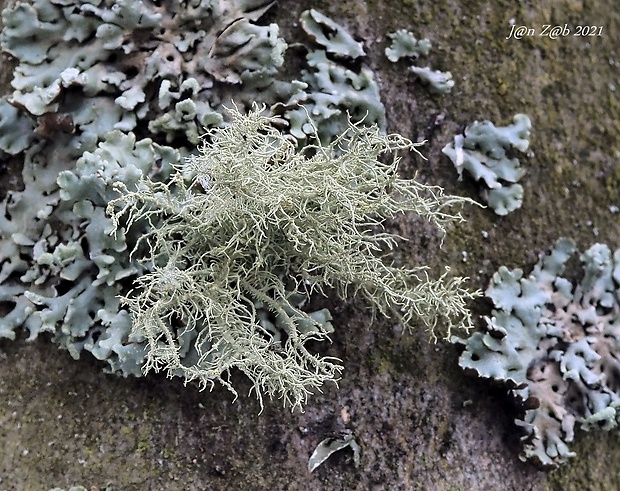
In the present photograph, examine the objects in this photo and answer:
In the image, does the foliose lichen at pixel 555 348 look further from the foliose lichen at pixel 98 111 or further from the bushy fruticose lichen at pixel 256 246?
the foliose lichen at pixel 98 111

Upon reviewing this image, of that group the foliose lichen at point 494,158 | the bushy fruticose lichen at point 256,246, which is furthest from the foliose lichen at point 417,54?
the bushy fruticose lichen at point 256,246

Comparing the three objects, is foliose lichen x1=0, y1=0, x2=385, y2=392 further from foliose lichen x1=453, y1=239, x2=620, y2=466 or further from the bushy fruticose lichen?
foliose lichen x1=453, y1=239, x2=620, y2=466

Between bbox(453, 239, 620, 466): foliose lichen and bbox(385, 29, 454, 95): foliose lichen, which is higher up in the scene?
bbox(385, 29, 454, 95): foliose lichen

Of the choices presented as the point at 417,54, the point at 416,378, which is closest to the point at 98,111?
the point at 417,54

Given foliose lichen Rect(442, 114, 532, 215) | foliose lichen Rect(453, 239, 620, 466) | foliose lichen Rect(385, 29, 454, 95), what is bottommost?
foliose lichen Rect(453, 239, 620, 466)

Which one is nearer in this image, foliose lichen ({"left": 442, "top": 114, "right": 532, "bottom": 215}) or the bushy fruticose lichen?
the bushy fruticose lichen

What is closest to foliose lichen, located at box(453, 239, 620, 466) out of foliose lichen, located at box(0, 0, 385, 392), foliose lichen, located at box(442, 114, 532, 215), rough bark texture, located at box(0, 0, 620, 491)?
rough bark texture, located at box(0, 0, 620, 491)

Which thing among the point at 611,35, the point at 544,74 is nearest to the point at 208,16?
the point at 544,74
